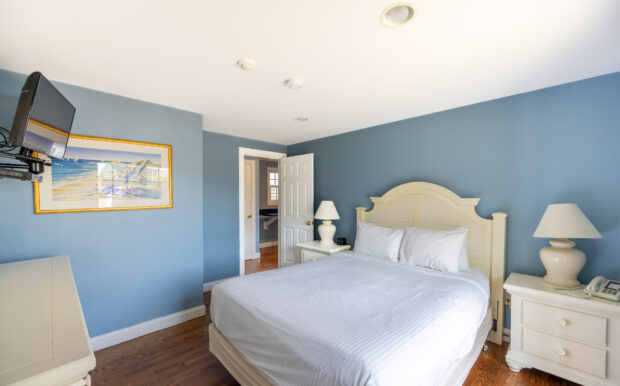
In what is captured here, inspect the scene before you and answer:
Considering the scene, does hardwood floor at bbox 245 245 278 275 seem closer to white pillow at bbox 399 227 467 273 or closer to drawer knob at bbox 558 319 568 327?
white pillow at bbox 399 227 467 273

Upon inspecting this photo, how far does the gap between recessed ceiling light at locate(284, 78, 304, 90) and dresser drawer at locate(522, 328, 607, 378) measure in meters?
2.72

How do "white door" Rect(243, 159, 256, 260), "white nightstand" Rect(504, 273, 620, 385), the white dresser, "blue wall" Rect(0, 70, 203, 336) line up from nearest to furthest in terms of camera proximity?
the white dresser
"white nightstand" Rect(504, 273, 620, 385)
"blue wall" Rect(0, 70, 203, 336)
"white door" Rect(243, 159, 256, 260)

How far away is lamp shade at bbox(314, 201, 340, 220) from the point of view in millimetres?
3652

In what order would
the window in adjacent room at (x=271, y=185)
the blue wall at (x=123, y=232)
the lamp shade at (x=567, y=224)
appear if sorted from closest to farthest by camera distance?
the lamp shade at (x=567, y=224) → the blue wall at (x=123, y=232) → the window in adjacent room at (x=271, y=185)

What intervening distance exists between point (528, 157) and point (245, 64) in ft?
8.63

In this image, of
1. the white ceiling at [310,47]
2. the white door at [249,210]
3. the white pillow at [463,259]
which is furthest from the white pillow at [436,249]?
the white door at [249,210]

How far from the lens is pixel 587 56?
1.79 metres

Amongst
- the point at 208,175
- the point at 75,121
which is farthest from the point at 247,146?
the point at 75,121

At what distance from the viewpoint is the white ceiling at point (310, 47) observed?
1.33 m

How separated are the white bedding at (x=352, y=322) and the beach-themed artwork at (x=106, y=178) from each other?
4.41 feet

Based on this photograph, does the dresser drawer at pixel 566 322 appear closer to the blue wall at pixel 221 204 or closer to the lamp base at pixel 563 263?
the lamp base at pixel 563 263

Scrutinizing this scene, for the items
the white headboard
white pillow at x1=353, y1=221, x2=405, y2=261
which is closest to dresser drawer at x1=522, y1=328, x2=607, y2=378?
the white headboard

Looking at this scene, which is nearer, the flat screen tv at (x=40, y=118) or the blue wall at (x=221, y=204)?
the flat screen tv at (x=40, y=118)

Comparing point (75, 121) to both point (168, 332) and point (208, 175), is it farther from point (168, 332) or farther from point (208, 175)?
point (168, 332)
